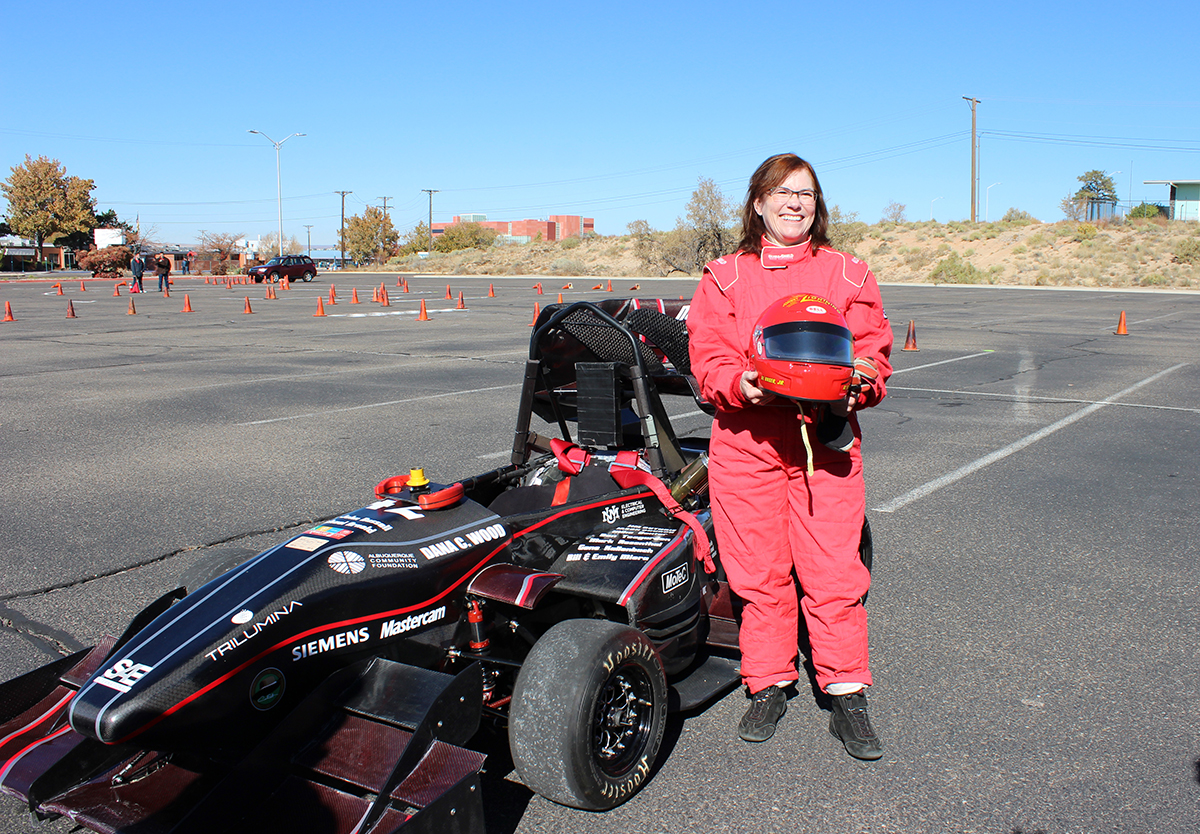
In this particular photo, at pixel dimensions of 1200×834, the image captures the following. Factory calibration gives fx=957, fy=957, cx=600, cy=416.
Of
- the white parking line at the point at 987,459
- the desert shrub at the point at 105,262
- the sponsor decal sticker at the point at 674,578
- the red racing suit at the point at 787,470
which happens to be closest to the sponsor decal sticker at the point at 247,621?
the sponsor decal sticker at the point at 674,578

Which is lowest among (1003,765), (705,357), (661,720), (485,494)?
(1003,765)

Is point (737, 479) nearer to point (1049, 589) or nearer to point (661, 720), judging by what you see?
point (661, 720)

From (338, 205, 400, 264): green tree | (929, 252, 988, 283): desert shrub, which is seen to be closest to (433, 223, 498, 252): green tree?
(338, 205, 400, 264): green tree

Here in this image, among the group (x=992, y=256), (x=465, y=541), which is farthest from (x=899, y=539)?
(x=992, y=256)

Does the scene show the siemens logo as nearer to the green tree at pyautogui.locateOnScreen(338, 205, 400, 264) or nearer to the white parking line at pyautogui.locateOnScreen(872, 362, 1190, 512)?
the white parking line at pyautogui.locateOnScreen(872, 362, 1190, 512)

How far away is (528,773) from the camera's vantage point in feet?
8.48

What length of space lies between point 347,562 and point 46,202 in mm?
86189

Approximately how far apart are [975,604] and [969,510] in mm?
1725

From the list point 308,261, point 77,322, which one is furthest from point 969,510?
point 308,261

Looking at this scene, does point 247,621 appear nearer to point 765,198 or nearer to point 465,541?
point 465,541

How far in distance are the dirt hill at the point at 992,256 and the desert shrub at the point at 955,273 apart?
0.05 m

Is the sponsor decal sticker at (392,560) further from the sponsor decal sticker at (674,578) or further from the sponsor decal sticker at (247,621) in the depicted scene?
the sponsor decal sticker at (674,578)

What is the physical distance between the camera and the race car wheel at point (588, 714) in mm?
2543

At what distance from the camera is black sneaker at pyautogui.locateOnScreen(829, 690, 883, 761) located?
301 cm
